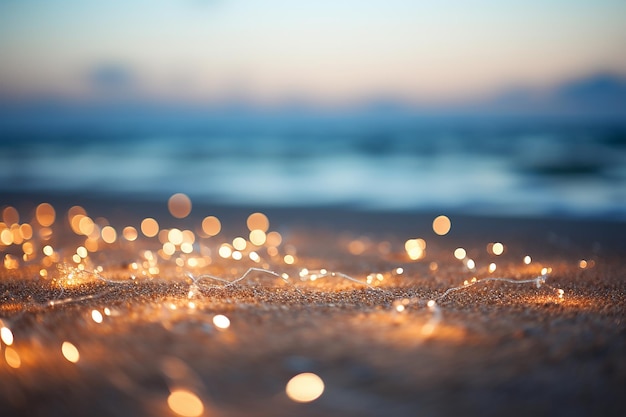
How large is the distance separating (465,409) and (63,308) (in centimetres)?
209

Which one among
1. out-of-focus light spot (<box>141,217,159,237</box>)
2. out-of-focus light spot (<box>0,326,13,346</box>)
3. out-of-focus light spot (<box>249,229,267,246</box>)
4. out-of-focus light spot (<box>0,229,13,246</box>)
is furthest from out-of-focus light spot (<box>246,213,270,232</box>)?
out-of-focus light spot (<box>0,326,13,346</box>)

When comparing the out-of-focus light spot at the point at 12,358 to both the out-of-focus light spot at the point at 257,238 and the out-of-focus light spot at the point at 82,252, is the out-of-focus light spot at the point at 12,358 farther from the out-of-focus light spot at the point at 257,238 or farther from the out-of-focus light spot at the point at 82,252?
the out-of-focus light spot at the point at 257,238

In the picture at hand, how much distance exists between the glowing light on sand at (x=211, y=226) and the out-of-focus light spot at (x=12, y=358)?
4051mm

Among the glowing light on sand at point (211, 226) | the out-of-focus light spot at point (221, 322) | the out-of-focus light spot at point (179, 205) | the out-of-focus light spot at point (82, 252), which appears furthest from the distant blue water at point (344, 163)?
the out-of-focus light spot at point (221, 322)

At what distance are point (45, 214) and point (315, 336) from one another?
6491 millimetres

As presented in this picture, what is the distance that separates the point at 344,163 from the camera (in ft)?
53.1

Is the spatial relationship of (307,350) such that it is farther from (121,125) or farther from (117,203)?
(121,125)

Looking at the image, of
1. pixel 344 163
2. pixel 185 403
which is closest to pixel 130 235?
pixel 185 403

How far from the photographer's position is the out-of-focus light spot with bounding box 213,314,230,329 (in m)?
2.57

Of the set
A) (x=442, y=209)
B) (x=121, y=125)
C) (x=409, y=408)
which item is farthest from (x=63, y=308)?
(x=121, y=125)

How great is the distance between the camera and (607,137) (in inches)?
716

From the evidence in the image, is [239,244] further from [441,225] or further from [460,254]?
[441,225]

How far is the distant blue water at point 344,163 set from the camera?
9.59 meters

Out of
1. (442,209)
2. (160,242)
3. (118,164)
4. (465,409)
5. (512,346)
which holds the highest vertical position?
(118,164)
